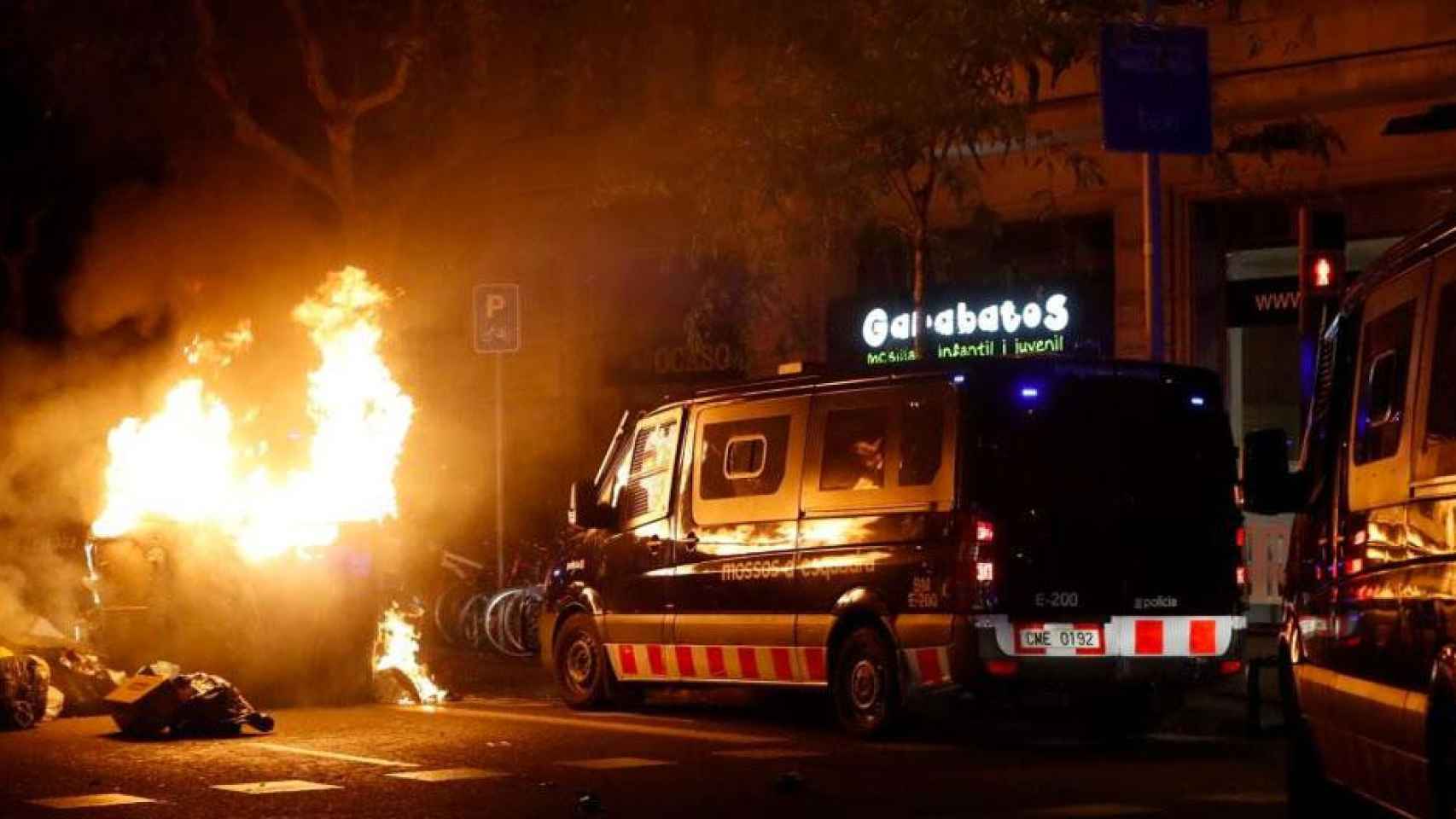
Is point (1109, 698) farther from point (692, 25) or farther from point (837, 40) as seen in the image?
point (692, 25)

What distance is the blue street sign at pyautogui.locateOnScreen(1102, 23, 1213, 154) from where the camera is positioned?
1627 centimetres

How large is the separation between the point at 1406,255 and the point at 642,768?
5876mm

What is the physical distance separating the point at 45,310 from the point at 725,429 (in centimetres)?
3244

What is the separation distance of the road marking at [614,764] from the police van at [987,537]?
1721mm

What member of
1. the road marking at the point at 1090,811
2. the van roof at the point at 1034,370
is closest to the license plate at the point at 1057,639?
the van roof at the point at 1034,370

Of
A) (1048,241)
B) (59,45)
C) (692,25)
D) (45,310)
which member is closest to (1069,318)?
(1048,241)

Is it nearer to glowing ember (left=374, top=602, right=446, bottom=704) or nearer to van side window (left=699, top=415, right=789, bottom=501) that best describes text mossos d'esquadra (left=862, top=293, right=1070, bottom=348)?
glowing ember (left=374, top=602, right=446, bottom=704)

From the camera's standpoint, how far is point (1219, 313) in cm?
2333

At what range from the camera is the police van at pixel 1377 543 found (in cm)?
742

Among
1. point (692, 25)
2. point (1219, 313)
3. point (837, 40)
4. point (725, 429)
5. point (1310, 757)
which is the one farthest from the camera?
point (692, 25)

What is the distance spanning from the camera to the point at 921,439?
47.0 feet

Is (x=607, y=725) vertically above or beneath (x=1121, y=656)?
beneath

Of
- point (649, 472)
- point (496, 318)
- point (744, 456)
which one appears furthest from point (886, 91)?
point (496, 318)

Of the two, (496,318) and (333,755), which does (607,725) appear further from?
(496,318)
